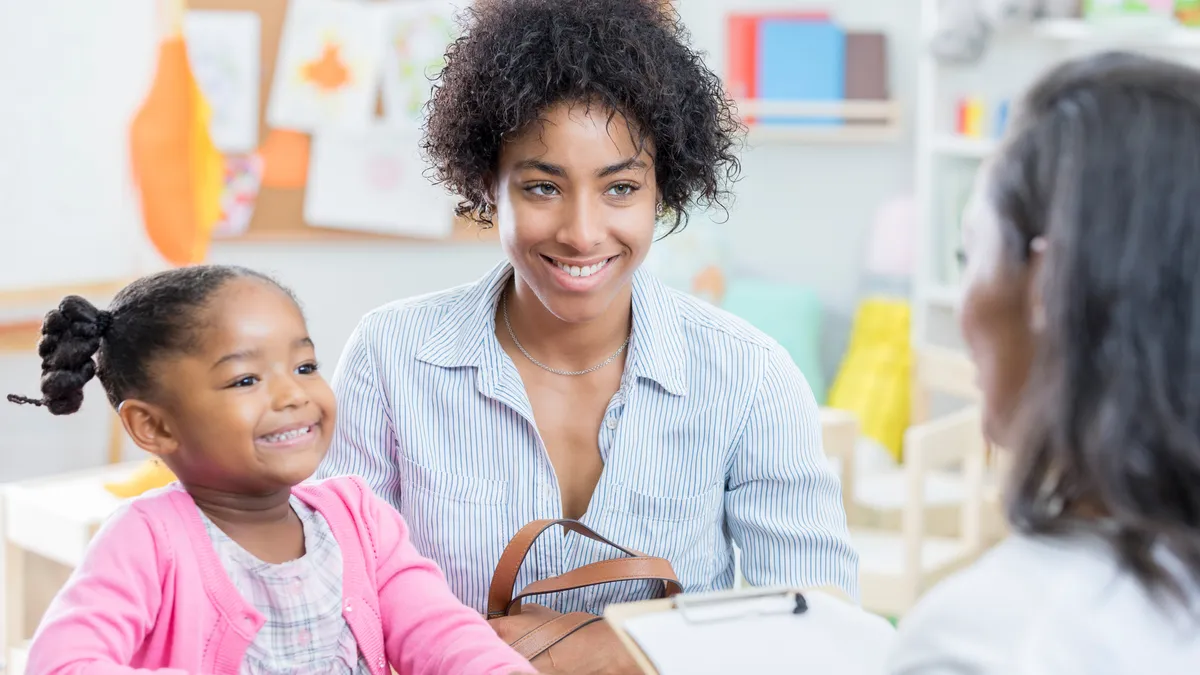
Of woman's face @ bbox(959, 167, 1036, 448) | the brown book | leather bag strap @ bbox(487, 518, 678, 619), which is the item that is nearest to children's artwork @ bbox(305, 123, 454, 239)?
the brown book

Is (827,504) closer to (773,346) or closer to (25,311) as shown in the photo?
(773,346)

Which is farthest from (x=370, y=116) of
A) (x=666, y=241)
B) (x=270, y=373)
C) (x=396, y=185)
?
(x=270, y=373)

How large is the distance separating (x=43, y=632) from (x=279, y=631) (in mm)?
213

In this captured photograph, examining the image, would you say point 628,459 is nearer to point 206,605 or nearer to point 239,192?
point 206,605

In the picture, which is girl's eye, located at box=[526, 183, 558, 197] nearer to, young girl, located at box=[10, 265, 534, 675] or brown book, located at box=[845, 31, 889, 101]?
young girl, located at box=[10, 265, 534, 675]

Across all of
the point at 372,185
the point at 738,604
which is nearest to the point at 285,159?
the point at 372,185

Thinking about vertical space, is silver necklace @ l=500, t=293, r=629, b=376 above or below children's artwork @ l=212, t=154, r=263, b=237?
below

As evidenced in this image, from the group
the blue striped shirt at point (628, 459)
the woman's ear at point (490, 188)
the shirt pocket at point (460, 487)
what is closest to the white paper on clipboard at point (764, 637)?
the blue striped shirt at point (628, 459)

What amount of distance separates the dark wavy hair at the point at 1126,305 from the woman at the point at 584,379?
0.78m

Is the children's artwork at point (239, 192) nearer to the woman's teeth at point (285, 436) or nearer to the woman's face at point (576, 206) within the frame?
the woman's face at point (576, 206)

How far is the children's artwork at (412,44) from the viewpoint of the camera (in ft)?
12.2

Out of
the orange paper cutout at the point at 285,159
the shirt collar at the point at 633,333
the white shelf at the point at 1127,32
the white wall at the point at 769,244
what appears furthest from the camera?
the white wall at the point at 769,244

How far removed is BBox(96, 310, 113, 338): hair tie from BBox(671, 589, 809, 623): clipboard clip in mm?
616

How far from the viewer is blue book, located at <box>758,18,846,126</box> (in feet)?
12.8
